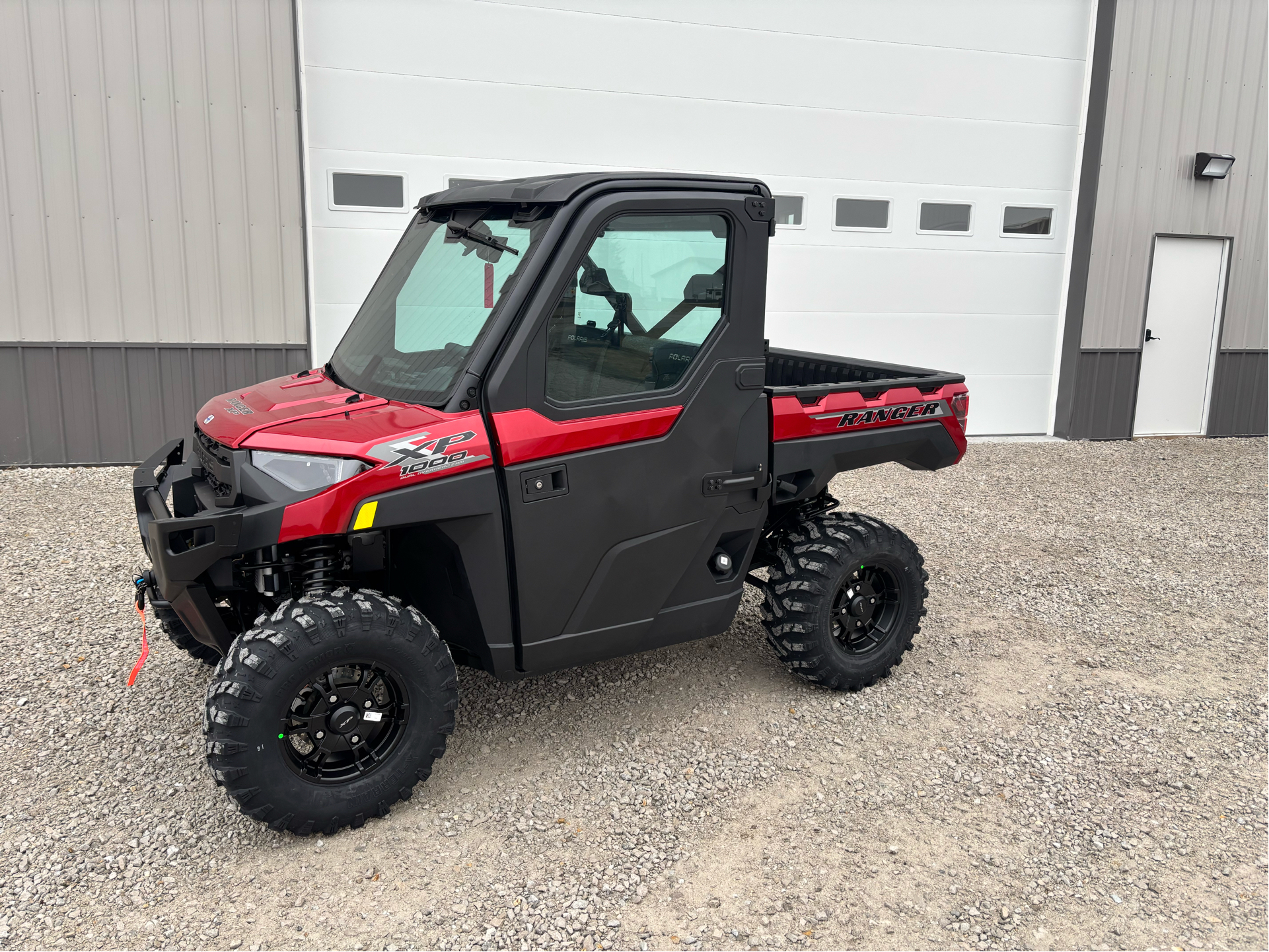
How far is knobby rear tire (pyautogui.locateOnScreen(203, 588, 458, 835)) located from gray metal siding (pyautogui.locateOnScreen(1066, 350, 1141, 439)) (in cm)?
882

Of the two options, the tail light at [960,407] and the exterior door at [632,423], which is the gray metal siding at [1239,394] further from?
the exterior door at [632,423]

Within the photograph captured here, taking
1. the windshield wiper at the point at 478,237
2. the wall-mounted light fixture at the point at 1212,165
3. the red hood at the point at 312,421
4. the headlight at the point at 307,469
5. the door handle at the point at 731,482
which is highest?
the wall-mounted light fixture at the point at 1212,165

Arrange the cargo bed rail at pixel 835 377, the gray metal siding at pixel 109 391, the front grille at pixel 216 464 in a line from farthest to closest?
the gray metal siding at pixel 109 391 < the cargo bed rail at pixel 835 377 < the front grille at pixel 216 464

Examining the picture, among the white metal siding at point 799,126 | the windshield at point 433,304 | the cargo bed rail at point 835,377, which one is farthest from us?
the white metal siding at point 799,126

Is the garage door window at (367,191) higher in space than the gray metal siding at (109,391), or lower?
higher

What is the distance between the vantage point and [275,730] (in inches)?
112

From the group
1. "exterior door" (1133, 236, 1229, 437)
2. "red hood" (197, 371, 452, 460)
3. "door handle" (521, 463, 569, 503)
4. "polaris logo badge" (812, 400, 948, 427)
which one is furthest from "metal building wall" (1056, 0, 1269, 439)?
"red hood" (197, 371, 452, 460)

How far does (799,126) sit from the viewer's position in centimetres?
877

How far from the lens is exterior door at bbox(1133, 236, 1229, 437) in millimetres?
9953

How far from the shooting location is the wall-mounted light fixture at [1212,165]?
31.3 ft

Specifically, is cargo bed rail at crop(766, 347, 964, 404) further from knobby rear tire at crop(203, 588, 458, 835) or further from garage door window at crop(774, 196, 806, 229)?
garage door window at crop(774, 196, 806, 229)

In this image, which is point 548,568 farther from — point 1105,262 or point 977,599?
point 1105,262

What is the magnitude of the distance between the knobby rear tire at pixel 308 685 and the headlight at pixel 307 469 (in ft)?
1.29

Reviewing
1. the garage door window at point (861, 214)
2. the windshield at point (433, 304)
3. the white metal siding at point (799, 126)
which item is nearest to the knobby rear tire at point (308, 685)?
the windshield at point (433, 304)
